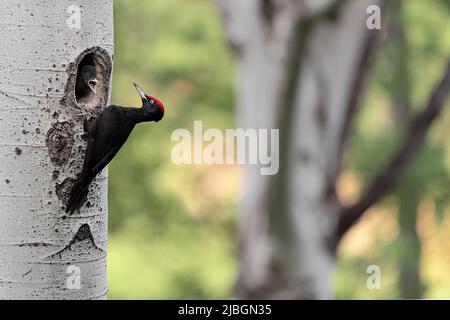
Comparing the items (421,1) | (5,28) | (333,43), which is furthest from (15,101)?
(421,1)

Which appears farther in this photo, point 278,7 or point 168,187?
point 168,187

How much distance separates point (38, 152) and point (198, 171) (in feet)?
26.4

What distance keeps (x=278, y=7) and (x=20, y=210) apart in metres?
3.90

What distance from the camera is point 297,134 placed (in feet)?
19.6

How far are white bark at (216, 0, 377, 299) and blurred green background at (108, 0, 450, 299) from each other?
275cm

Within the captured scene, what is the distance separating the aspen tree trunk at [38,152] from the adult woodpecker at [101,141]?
0.03 meters

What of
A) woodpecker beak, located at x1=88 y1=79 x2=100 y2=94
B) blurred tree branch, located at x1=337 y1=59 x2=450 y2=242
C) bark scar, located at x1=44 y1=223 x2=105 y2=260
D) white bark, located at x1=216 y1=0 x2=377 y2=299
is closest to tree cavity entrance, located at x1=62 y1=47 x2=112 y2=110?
woodpecker beak, located at x1=88 y1=79 x2=100 y2=94

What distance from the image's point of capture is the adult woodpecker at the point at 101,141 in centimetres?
198

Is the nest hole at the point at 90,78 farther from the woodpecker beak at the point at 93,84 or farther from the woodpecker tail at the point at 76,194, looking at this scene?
the woodpecker tail at the point at 76,194

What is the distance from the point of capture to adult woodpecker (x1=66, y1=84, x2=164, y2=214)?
1979mm

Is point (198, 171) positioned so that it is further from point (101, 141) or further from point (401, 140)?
point (101, 141)

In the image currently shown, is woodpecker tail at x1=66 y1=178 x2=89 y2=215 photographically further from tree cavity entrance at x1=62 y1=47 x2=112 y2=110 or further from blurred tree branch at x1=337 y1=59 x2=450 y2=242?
blurred tree branch at x1=337 y1=59 x2=450 y2=242
